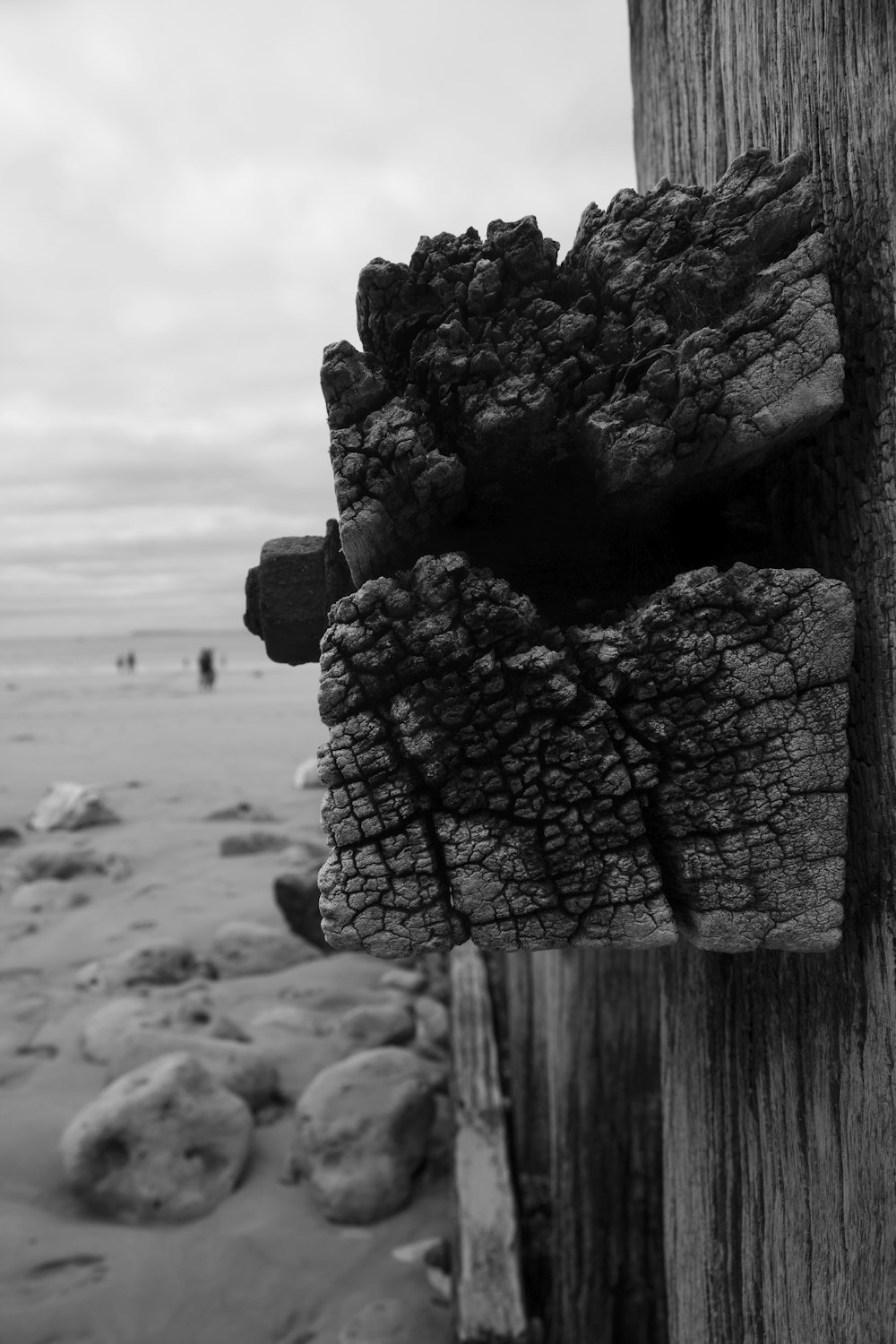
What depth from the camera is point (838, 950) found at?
1.25m

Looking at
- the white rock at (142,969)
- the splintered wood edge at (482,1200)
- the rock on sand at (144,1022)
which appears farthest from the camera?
the white rock at (142,969)

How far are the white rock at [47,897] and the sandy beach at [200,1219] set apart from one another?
4 centimetres

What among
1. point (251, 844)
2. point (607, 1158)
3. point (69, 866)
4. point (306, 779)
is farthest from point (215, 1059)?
point (306, 779)

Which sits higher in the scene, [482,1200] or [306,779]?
[306,779]

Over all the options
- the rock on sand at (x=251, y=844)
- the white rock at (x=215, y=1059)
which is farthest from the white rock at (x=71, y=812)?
the white rock at (x=215, y=1059)

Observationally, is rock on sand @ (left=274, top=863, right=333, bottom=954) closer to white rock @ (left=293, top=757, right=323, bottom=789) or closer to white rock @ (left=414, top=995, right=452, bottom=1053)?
white rock @ (left=414, top=995, right=452, bottom=1053)

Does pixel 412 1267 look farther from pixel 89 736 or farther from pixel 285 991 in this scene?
pixel 89 736

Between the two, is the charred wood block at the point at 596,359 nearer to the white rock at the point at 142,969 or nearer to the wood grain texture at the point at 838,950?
the wood grain texture at the point at 838,950

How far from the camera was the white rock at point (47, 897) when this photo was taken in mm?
6113

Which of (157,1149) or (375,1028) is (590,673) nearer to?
(157,1149)

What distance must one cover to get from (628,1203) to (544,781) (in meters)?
2.11

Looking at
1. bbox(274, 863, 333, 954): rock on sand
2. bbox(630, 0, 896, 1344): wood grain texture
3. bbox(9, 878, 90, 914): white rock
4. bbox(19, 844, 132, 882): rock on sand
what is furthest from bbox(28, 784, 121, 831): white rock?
bbox(630, 0, 896, 1344): wood grain texture

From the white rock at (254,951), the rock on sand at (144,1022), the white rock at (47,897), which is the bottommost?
the rock on sand at (144,1022)

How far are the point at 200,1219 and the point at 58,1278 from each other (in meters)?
0.48
